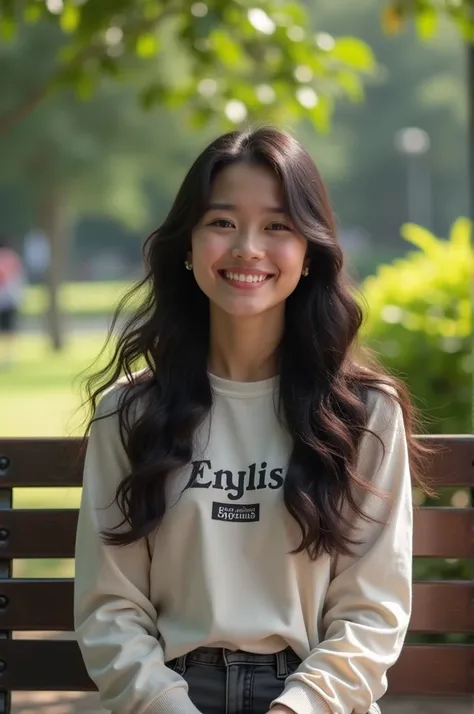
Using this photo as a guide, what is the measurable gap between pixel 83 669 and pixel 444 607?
92 cm

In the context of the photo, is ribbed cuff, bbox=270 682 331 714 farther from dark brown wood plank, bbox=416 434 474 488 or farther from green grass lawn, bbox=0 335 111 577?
green grass lawn, bbox=0 335 111 577

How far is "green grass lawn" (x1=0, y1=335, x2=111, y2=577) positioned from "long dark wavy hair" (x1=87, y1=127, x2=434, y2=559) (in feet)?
1.08

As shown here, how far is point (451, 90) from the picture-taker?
6156 centimetres

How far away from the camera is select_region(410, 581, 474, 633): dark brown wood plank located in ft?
10.1

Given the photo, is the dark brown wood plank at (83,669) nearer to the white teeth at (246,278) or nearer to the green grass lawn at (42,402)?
the green grass lawn at (42,402)

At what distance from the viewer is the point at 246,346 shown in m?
2.85

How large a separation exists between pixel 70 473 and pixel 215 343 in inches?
20.6

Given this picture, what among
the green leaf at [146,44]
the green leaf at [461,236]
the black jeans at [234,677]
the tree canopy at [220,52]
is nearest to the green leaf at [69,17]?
the tree canopy at [220,52]

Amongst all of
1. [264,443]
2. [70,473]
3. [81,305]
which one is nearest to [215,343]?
[264,443]

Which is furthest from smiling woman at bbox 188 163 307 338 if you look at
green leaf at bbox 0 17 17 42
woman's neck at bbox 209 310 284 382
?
green leaf at bbox 0 17 17 42

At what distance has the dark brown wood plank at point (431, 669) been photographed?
3084mm

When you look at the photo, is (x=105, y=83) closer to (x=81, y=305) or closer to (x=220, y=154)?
(x=81, y=305)

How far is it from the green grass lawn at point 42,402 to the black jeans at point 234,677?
2.31 feet

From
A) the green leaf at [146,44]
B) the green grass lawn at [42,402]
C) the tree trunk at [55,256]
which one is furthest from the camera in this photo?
the tree trunk at [55,256]
